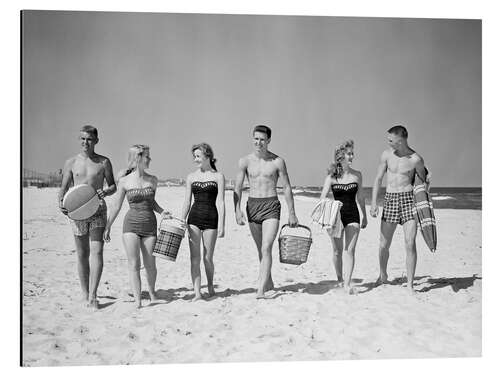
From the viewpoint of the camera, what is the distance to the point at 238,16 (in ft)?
20.3

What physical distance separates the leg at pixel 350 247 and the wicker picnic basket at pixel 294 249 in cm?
53

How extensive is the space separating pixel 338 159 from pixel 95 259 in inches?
109

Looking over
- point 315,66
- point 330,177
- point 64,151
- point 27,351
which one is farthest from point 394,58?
point 27,351

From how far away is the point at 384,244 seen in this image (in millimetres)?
6457

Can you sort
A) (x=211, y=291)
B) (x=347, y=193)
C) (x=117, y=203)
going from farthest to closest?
(x=347, y=193) → (x=211, y=291) → (x=117, y=203)

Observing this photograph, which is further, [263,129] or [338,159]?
[338,159]

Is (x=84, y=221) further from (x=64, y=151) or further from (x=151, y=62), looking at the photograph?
(x=151, y=62)

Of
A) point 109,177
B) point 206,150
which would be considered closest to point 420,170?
point 206,150

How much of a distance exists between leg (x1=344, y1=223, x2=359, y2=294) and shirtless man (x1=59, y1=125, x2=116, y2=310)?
251 centimetres

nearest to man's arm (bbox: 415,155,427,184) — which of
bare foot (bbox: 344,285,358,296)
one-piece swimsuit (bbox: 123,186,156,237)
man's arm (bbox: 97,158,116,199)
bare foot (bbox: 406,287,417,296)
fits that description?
bare foot (bbox: 406,287,417,296)

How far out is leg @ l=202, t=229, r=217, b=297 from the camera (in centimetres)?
593

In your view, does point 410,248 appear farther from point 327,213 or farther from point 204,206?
point 204,206

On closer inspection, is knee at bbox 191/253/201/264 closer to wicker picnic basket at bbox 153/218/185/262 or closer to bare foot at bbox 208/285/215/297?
wicker picnic basket at bbox 153/218/185/262

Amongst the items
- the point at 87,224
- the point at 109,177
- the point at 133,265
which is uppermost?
the point at 109,177
